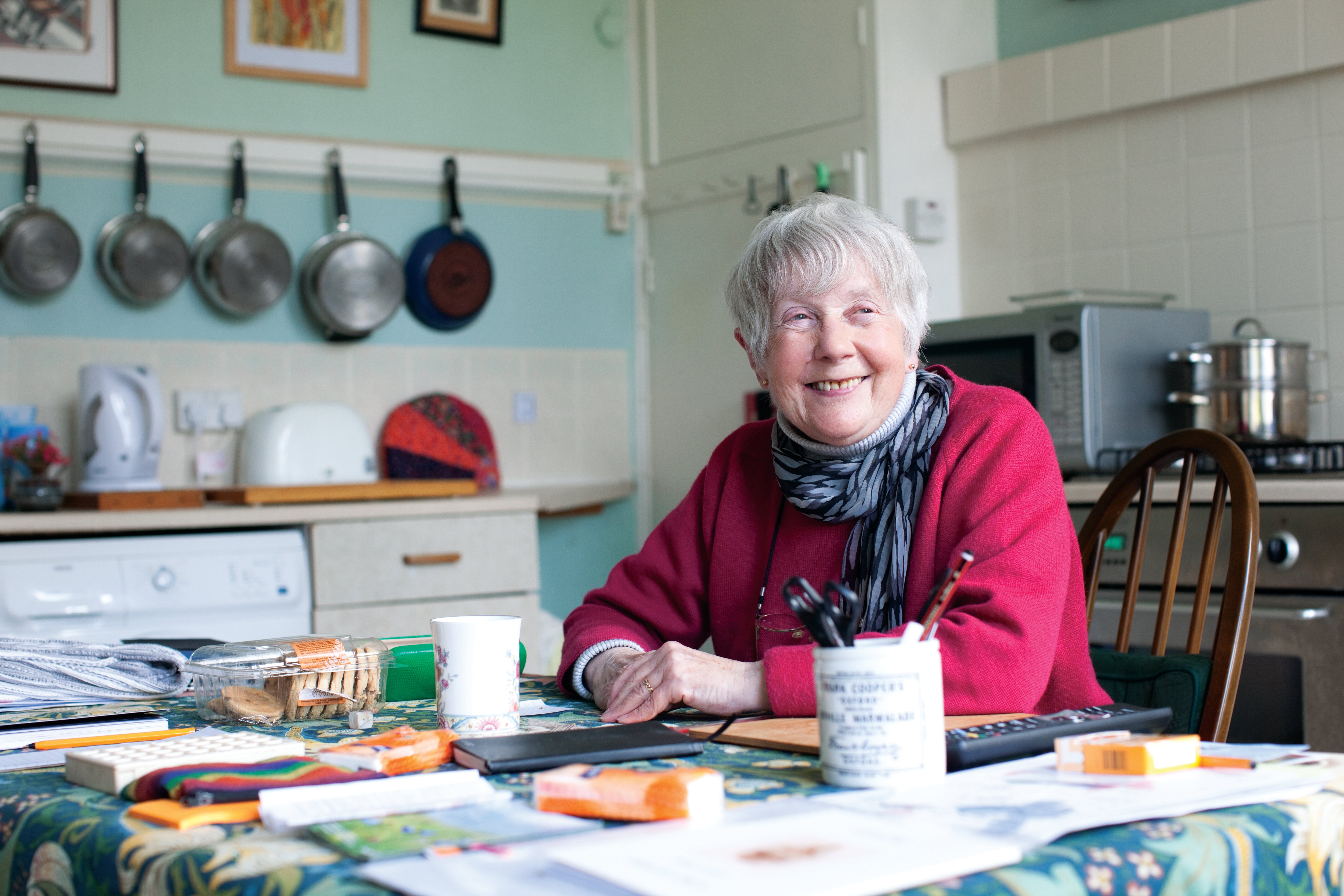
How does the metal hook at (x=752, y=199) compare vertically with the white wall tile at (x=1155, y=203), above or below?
above

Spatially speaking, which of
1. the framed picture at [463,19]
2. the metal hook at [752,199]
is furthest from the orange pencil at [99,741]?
the framed picture at [463,19]

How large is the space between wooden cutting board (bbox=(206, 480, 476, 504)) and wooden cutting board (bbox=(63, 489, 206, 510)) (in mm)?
94

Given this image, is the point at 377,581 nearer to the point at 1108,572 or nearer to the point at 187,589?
the point at 187,589

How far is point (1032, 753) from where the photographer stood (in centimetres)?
88

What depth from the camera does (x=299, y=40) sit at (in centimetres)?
369

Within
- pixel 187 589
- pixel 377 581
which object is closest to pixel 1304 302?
pixel 377 581

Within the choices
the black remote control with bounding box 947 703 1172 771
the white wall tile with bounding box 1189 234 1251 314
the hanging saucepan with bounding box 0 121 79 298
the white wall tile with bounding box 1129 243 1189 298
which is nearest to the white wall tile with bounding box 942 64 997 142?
the white wall tile with bounding box 1129 243 1189 298

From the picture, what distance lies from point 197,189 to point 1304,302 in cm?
271

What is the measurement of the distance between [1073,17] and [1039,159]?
0.35m

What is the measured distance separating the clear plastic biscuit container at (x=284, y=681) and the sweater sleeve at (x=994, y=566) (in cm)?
34

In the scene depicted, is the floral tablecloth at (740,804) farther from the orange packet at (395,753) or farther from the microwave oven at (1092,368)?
the microwave oven at (1092,368)

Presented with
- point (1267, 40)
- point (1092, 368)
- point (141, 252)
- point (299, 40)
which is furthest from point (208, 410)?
point (1267, 40)

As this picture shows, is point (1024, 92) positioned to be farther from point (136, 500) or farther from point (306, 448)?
point (136, 500)

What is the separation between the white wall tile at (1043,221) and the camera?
3.30 metres
